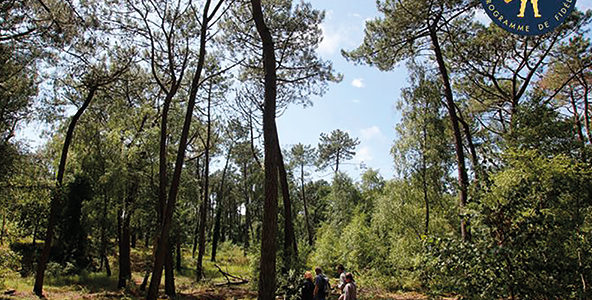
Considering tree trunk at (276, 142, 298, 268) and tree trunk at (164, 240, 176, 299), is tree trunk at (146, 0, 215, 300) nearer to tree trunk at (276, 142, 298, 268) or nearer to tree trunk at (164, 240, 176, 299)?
tree trunk at (164, 240, 176, 299)

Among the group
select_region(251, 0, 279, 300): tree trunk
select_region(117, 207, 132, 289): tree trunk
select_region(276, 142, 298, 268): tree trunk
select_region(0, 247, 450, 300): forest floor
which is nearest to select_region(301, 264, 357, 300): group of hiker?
select_region(251, 0, 279, 300): tree trunk

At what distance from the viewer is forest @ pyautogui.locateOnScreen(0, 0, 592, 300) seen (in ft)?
17.6

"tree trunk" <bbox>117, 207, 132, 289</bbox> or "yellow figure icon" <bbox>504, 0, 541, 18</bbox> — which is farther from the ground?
"yellow figure icon" <bbox>504, 0, 541, 18</bbox>

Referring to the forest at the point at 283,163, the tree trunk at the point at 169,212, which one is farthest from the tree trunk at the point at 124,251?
the tree trunk at the point at 169,212

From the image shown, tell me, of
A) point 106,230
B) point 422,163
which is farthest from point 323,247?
point 106,230

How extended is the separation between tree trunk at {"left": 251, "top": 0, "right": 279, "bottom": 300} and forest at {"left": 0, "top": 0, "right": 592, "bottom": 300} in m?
0.03

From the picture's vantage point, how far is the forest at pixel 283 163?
535 cm

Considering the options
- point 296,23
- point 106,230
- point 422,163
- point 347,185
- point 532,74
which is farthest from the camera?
point 347,185

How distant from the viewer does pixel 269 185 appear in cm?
823

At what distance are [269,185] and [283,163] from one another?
23.5ft

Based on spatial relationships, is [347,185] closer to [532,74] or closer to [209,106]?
[209,106]

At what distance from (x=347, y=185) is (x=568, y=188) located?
2648 centimetres

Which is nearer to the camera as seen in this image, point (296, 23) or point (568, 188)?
point (568, 188)

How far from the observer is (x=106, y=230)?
17.1 metres
